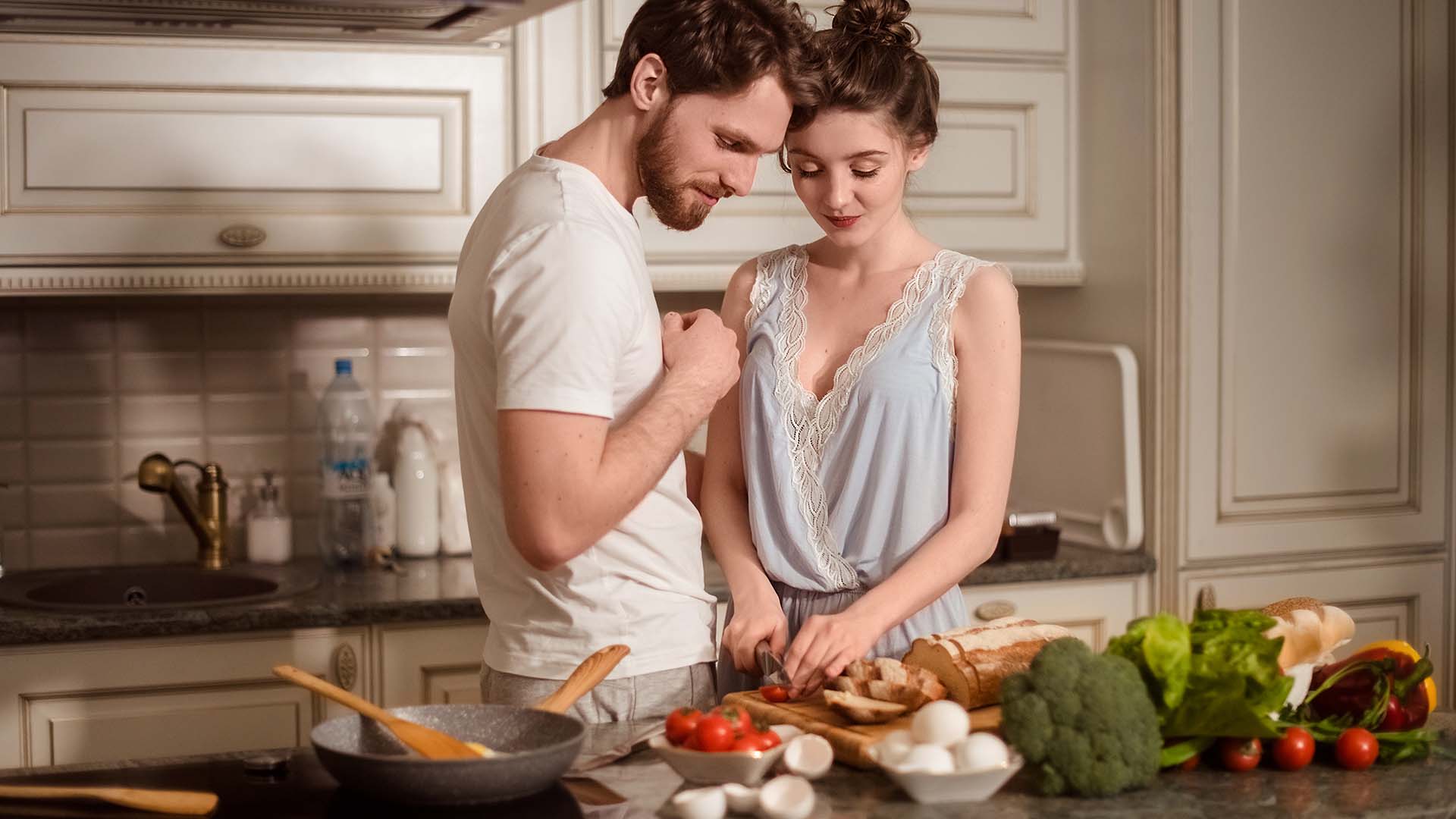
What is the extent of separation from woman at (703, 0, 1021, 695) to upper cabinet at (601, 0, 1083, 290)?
32.4 inches

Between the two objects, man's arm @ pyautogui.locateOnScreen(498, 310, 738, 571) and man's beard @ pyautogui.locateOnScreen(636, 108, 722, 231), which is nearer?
man's arm @ pyautogui.locateOnScreen(498, 310, 738, 571)

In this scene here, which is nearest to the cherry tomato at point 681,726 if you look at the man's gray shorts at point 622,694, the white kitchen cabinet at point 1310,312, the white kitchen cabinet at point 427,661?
the man's gray shorts at point 622,694

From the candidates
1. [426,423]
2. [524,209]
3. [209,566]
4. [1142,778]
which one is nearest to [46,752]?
[209,566]

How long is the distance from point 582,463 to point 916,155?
68 cm

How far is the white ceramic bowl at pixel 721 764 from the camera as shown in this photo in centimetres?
126

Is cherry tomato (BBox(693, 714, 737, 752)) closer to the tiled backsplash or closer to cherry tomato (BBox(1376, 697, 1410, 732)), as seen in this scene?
cherry tomato (BBox(1376, 697, 1410, 732))

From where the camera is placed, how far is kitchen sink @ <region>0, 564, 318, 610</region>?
258 centimetres

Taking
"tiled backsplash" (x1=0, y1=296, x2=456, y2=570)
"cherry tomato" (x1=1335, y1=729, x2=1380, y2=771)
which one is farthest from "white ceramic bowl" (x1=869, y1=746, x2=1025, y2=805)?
"tiled backsplash" (x1=0, y1=296, x2=456, y2=570)

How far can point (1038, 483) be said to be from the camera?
305 cm

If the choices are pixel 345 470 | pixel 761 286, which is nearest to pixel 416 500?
pixel 345 470

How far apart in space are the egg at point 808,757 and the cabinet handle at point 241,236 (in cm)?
154

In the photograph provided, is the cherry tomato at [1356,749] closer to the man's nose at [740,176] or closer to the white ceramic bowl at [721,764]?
the white ceramic bowl at [721,764]

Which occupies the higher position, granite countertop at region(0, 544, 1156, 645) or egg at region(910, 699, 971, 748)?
egg at region(910, 699, 971, 748)

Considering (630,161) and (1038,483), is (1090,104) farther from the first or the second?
(630,161)
